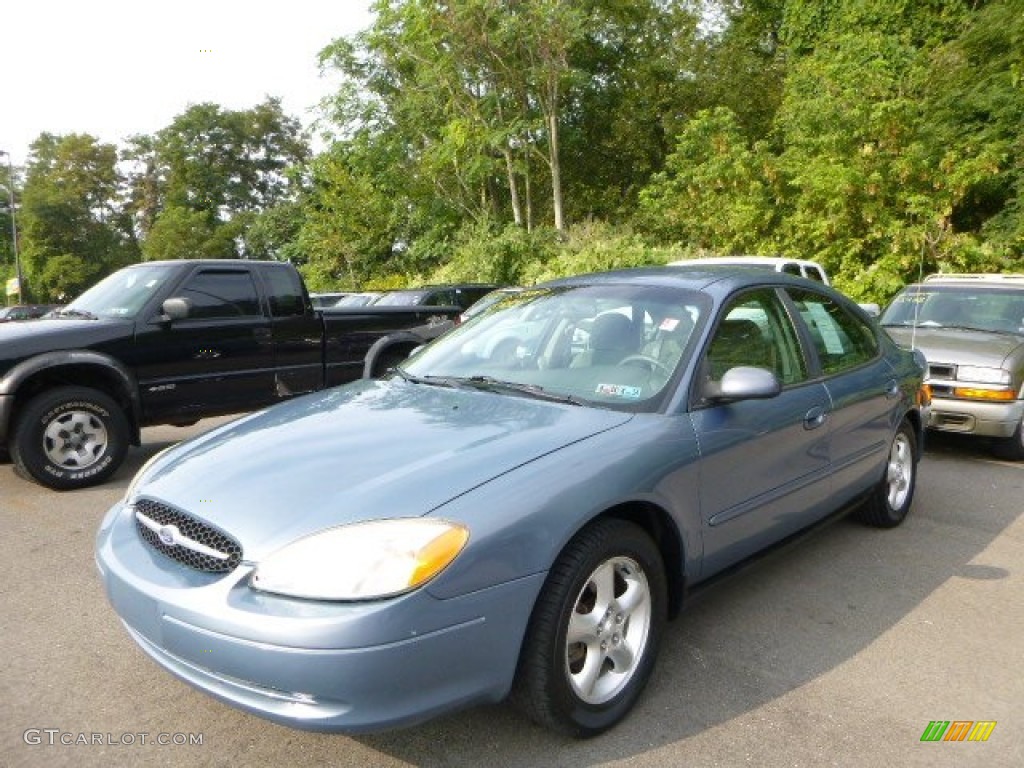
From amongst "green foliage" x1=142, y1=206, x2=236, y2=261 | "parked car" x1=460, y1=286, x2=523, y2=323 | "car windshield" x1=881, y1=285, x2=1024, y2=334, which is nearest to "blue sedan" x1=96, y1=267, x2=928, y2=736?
"parked car" x1=460, y1=286, x2=523, y2=323

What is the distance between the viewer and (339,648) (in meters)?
2.12

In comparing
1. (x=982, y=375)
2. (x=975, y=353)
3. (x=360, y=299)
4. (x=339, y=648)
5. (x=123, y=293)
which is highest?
(x=123, y=293)

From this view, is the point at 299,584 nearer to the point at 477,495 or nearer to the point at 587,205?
the point at 477,495

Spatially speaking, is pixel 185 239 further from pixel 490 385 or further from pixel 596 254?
pixel 490 385

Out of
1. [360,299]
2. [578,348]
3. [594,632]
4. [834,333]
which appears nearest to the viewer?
[594,632]

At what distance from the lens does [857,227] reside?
51.1 ft

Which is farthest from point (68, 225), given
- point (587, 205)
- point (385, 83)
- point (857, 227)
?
point (857, 227)

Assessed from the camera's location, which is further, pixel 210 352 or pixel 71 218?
pixel 71 218

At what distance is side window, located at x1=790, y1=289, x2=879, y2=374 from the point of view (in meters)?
4.04

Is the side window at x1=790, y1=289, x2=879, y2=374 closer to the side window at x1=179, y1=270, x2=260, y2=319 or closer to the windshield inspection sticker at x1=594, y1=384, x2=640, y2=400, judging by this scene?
the windshield inspection sticker at x1=594, y1=384, x2=640, y2=400

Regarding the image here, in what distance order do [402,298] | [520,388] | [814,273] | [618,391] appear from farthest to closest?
[402,298] < [814,273] < [520,388] < [618,391]

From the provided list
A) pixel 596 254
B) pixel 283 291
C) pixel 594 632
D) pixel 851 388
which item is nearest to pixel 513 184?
pixel 596 254

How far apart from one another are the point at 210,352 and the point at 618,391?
4.63m

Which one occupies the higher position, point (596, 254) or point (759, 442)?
point (596, 254)
